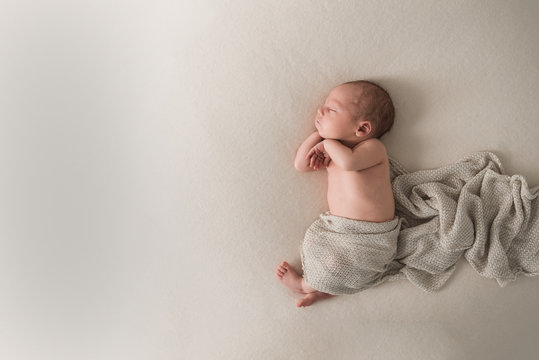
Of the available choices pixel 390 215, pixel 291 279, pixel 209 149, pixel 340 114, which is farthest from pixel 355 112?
pixel 291 279

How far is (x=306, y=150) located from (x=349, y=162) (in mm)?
166

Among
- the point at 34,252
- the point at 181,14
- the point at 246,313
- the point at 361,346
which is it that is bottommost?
the point at 361,346

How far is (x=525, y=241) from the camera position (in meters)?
1.75

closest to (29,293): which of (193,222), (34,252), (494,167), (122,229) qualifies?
(34,252)

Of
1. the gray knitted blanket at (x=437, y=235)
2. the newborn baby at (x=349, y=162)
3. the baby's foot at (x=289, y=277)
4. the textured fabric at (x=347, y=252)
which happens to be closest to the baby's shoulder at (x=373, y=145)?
the newborn baby at (x=349, y=162)

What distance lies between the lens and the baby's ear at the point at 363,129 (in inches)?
65.7

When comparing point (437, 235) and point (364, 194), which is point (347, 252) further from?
point (437, 235)

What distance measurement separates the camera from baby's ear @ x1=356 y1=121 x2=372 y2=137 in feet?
5.47

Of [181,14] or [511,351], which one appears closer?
[181,14]

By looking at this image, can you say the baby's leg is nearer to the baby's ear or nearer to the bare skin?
the bare skin

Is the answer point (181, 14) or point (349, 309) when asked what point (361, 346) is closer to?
point (349, 309)

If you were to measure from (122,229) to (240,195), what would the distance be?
44 cm

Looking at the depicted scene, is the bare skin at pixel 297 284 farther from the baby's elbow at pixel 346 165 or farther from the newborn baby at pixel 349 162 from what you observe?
the baby's elbow at pixel 346 165

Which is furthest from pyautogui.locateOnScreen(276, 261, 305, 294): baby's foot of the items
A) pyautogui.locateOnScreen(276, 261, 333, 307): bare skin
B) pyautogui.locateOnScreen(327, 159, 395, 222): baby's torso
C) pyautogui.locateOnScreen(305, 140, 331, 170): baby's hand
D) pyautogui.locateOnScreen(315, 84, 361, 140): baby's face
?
pyautogui.locateOnScreen(315, 84, 361, 140): baby's face
